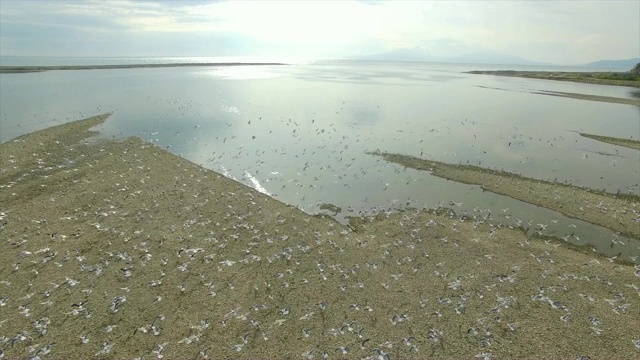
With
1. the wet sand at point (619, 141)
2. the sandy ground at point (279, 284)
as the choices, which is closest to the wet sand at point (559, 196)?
the sandy ground at point (279, 284)

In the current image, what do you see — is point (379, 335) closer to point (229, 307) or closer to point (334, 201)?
point (229, 307)

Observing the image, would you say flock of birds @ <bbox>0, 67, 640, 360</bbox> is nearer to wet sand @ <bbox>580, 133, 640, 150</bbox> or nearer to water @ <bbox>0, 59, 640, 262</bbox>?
water @ <bbox>0, 59, 640, 262</bbox>

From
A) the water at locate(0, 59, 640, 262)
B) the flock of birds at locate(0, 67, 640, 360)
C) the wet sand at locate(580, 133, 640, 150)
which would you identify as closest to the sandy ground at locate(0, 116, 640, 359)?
the flock of birds at locate(0, 67, 640, 360)

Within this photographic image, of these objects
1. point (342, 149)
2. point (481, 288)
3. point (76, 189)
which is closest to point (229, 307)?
point (481, 288)

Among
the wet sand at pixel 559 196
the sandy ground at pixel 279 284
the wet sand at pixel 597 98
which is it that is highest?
the wet sand at pixel 597 98

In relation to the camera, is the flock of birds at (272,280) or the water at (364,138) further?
the water at (364,138)

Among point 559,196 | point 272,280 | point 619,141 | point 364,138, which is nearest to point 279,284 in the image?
point 272,280

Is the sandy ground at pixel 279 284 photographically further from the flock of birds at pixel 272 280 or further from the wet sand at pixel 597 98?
the wet sand at pixel 597 98
